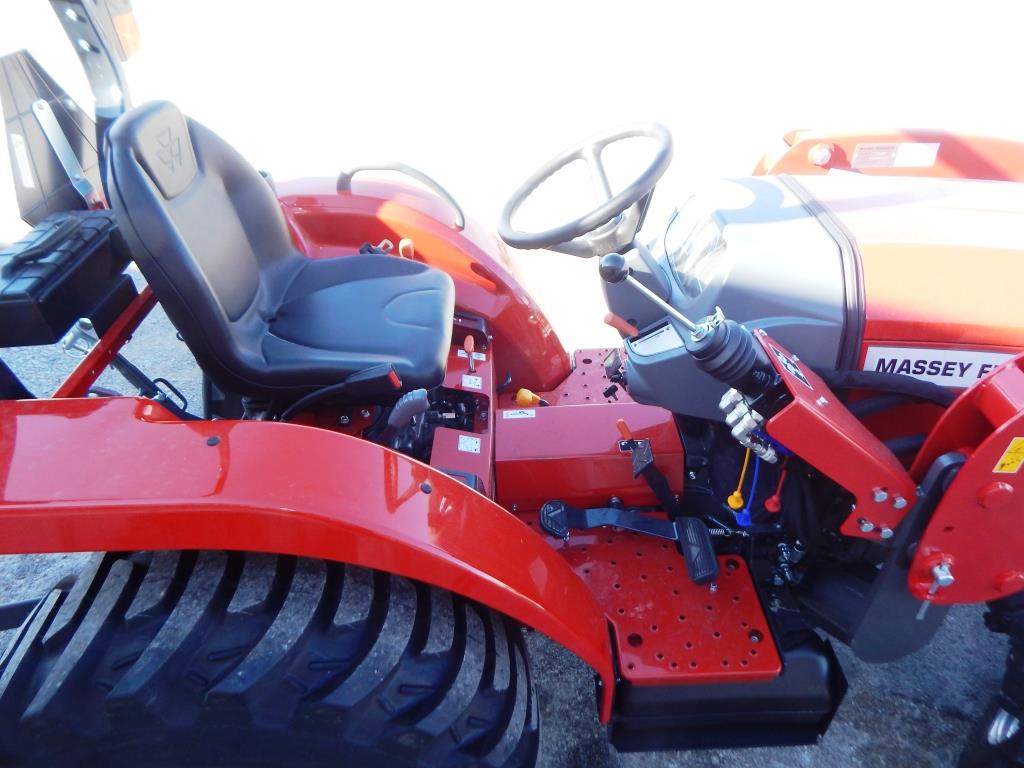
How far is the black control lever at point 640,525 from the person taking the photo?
1.38m

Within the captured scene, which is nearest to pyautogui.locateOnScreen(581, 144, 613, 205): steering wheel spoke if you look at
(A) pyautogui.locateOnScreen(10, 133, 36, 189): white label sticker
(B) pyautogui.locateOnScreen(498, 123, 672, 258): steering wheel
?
(B) pyautogui.locateOnScreen(498, 123, 672, 258): steering wheel

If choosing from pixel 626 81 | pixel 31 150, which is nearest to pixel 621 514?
pixel 31 150

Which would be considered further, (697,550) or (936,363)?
(697,550)

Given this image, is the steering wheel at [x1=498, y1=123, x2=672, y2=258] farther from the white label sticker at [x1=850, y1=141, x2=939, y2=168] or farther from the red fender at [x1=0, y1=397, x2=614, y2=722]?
the white label sticker at [x1=850, y1=141, x2=939, y2=168]

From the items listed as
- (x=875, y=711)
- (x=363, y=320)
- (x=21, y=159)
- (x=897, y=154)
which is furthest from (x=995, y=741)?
(x=21, y=159)

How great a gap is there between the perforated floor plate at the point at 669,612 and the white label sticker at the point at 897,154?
1051 mm

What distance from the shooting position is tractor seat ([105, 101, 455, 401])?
127 centimetres

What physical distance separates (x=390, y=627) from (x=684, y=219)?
1002 mm

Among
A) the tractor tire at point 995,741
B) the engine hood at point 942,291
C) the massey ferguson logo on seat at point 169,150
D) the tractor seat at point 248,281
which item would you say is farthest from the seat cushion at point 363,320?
the tractor tire at point 995,741

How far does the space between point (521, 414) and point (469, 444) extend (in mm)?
185

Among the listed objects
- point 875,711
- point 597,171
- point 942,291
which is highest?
point 597,171

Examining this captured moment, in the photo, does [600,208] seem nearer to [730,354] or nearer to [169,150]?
[730,354]

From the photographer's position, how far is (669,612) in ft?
4.43

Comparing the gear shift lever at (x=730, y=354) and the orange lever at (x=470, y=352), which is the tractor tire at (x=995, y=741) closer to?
the gear shift lever at (x=730, y=354)
